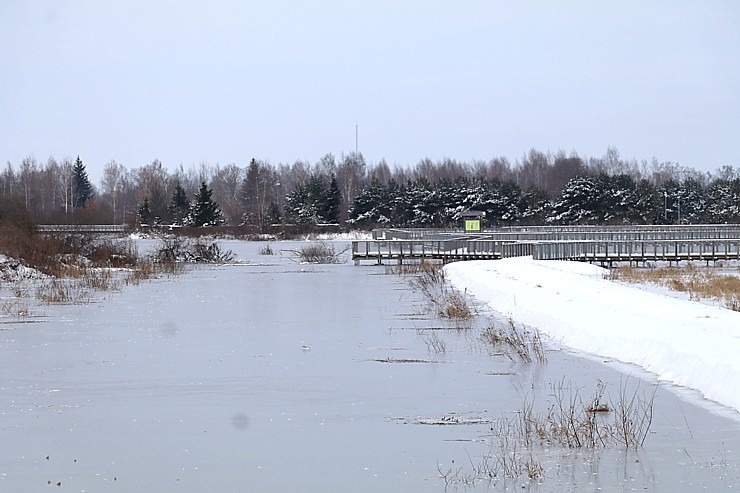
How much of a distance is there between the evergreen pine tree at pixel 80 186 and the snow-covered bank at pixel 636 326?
123156 millimetres

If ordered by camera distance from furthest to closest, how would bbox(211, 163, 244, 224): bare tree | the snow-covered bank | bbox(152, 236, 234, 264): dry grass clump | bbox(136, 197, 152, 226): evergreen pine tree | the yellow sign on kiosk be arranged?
bbox(211, 163, 244, 224): bare tree → bbox(136, 197, 152, 226): evergreen pine tree → the yellow sign on kiosk → bbox(152, 236, 234, 264): dry grass clump → the snow-covered bank

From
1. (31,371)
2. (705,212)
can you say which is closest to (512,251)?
(31,371)

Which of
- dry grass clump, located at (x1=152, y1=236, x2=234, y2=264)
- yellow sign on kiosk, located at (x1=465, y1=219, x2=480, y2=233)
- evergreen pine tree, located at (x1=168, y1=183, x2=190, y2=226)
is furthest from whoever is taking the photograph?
evergreen pine tree, located at (x1=168, y1=183, x2=190, y2=226)

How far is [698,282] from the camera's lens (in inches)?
1300

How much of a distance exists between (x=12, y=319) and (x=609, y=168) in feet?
518

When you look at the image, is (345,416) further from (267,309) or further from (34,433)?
(267,309)

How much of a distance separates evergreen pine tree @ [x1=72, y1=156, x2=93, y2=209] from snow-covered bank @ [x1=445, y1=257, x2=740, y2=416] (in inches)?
4849

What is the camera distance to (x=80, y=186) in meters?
148

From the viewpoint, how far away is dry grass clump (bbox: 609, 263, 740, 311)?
87.1 ft

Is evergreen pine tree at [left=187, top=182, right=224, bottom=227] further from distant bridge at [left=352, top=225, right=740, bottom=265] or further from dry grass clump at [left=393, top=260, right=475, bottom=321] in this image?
dry grass clump at [left=393, top=260, right=475, bottom=321]

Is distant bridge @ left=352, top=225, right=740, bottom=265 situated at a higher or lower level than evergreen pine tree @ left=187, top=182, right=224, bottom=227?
lower

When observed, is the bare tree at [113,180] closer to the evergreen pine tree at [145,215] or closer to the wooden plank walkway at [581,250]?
the evergreen pine tree at [145,215]

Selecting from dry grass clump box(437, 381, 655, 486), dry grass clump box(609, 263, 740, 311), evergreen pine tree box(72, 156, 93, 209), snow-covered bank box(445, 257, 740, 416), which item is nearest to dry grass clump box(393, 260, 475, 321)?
snow-covered bank box(445, 257, 740, 416)

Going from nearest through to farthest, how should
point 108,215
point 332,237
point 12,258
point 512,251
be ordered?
point 12,258 → point 512,251 → point 332,237 → point 108,215
